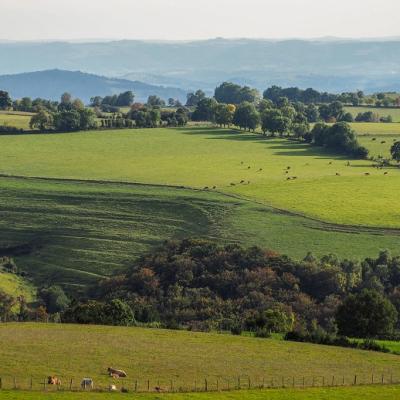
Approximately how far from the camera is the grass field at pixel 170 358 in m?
53.4

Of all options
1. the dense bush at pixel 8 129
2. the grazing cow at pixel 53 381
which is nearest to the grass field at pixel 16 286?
the grazing cow at pixel 53 381

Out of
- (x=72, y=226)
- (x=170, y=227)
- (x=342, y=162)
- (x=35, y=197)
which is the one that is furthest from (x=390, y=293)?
(x=342, y=162)

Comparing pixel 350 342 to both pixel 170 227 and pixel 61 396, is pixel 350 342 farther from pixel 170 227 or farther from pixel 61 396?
pixel 170 227

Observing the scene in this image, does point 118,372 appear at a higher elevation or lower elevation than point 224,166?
lower

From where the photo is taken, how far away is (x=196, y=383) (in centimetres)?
5216

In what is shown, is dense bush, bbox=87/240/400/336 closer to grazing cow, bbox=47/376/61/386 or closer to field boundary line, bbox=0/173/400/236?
field boundary line, bbox=0/173/400/236

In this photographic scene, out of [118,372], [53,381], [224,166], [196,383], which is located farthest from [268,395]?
[224,166]

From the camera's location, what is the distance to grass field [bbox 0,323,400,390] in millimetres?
53438

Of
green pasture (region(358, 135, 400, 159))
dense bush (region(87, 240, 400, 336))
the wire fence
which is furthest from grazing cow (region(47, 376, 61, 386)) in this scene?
green pasture (region(358, 135, 400, 159))

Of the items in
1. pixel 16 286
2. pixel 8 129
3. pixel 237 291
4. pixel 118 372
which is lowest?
pixel 16 286

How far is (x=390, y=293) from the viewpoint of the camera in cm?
8950

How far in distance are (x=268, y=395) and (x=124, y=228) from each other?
2649 inches

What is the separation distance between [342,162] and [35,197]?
55.1m

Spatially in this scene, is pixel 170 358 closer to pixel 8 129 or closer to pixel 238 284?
pixel 238 284
